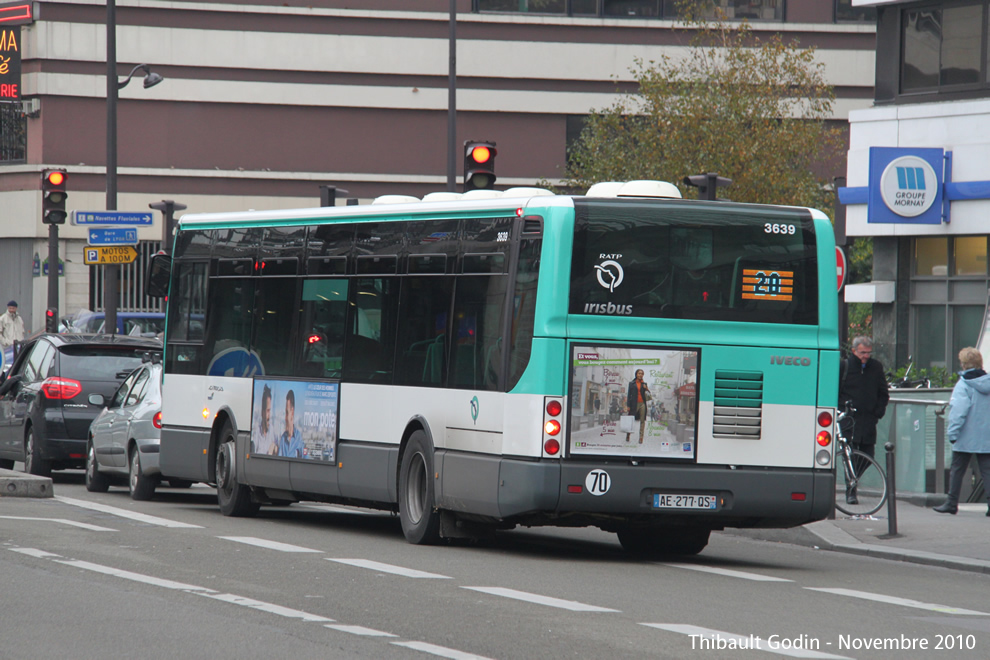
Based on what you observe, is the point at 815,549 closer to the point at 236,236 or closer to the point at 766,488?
the point at 766,488

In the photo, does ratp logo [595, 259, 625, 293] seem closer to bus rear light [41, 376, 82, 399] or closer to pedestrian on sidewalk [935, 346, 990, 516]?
pedestrian on sidewalk [935, 346, 990, 516]

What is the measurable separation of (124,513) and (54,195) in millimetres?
11827

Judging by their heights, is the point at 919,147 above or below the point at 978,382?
above

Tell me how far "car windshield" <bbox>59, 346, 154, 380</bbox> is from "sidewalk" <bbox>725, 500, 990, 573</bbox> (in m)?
7.94

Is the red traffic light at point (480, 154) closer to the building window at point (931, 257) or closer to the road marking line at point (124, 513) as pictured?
the road marking line at point (124, 513)

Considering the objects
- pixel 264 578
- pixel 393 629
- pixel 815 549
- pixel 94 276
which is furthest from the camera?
pixel 94 276

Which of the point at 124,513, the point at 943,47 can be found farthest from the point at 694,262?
the point at 943,47

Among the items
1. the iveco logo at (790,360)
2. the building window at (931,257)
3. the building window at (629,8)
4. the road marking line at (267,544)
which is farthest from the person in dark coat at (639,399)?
the building window at (629,8)

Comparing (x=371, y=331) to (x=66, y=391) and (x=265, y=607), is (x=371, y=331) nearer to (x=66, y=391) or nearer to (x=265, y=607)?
(x=265, y=607)

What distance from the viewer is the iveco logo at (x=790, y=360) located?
12.7 m

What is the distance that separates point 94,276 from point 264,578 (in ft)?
114

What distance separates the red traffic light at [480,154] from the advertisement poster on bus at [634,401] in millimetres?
5270

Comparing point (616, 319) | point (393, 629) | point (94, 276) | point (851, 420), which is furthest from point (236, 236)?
point (94, 276)

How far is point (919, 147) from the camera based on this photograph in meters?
27.5
